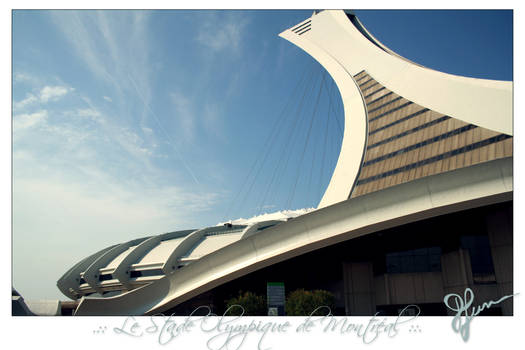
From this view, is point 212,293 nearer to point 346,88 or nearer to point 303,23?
point 346,88

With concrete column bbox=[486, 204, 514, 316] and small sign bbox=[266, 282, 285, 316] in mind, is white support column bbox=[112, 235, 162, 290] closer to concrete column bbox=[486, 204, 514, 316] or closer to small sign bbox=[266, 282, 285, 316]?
small sign bbox=[266, 282, 285, 316]

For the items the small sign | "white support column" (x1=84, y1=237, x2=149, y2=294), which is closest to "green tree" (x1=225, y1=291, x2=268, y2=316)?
the small sign

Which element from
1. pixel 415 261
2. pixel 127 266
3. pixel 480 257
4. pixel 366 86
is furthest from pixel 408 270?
pixel 366 86

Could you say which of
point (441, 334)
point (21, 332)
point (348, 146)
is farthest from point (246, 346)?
point (348, 146)

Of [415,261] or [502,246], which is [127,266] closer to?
[415,261]

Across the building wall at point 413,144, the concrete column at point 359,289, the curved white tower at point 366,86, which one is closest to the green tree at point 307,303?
the concrete column at point 359,289
